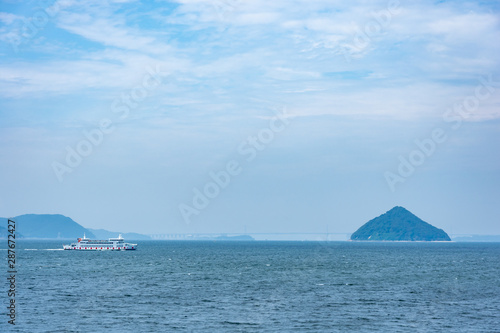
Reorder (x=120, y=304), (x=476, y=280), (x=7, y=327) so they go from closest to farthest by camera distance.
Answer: (x=7, y=327) < (x=120, y=304) < (x=476, y=280)

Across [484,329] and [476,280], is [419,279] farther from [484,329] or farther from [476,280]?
[484,329]

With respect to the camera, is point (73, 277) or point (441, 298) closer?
point (441, 298)

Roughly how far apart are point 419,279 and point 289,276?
2839 centimetres

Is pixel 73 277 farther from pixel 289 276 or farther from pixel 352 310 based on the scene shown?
pixel 352 310

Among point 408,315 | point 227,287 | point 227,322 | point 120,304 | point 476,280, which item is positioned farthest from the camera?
point 476,280

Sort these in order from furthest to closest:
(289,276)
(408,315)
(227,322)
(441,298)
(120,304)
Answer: (289,276) → (441,298) → (120,304) → (408,315) → (227,322)

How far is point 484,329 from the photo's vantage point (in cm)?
6006

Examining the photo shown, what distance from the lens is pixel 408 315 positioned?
68562 mm

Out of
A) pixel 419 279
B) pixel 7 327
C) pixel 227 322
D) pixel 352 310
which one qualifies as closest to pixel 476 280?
pixel 419 279

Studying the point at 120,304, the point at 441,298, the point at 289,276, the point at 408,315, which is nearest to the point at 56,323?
the point at 120,304

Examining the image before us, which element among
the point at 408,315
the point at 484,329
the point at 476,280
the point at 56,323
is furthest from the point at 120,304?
the point at 476,280

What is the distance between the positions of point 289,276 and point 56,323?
228 feet

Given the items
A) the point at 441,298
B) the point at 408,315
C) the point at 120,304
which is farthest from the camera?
the point at 441,298

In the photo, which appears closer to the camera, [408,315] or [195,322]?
[195,322]
